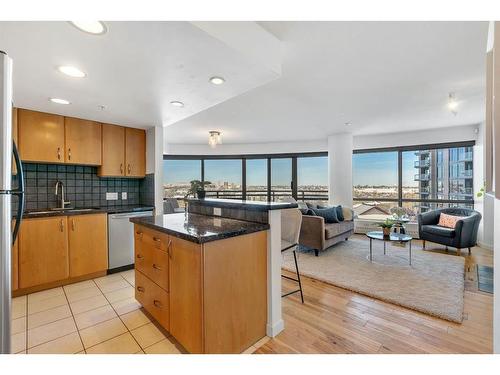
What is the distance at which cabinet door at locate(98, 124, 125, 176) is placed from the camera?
3.36 metres

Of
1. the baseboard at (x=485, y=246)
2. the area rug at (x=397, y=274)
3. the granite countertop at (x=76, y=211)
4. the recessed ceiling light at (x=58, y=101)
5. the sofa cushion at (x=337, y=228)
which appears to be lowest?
the area rug at (x=397, y=274)

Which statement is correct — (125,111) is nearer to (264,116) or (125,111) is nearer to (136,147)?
(136,147)

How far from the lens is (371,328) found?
1.97m

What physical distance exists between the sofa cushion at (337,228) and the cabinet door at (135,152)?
3235 millimetres

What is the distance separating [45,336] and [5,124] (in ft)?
6.16

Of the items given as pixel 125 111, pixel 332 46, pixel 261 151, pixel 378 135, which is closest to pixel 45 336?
pixel 125 111

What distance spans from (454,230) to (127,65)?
5.09 meters

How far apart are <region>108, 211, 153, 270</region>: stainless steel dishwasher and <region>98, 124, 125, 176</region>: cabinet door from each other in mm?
699

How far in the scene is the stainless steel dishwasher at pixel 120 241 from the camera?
316cm

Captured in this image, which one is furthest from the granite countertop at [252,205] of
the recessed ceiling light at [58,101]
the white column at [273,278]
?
the recessed ceiling light at [58,101]

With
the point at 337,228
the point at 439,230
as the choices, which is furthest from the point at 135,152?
the point at 439,230

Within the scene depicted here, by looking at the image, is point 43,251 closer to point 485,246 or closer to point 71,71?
point 71,71

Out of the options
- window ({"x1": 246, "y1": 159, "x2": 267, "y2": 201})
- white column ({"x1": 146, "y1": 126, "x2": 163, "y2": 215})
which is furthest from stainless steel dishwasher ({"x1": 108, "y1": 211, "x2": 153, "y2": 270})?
window ({"x1": 246, "y1": 159, "x2": 267, "y2": 201})

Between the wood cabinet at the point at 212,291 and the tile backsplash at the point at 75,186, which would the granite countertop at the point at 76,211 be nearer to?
the tile backsplash at the point at 75,186
